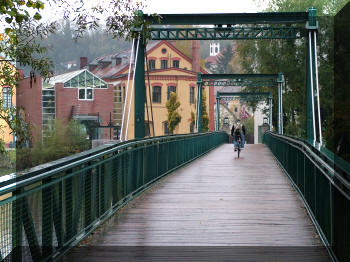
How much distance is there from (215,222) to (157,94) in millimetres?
64647

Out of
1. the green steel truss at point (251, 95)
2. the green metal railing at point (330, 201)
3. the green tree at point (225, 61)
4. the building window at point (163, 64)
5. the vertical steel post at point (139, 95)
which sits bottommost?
the green metal railing at point (330, 201)

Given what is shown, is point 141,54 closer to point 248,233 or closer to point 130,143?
point 130,143

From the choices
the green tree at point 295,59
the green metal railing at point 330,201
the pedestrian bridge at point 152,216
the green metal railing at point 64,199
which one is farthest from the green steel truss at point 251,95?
the green metal railing at point 330,201

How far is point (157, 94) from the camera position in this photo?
243 ft

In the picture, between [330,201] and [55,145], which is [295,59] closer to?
[55,145]

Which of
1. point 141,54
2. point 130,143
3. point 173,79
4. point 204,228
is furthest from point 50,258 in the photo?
point 173,79

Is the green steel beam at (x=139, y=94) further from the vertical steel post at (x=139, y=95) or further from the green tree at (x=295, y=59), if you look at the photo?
the green tree at (x=295, y=59)

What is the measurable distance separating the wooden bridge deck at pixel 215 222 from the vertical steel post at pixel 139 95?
4049mm

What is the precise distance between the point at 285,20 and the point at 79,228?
1514 cm

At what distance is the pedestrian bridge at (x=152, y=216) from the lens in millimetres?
6277

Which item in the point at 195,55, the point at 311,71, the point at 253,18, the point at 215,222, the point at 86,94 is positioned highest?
the point at 195,55

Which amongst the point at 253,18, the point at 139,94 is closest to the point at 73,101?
the point at 253,18

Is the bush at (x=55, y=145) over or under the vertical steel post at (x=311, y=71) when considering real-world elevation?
under

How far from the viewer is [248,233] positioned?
8.67 meters
